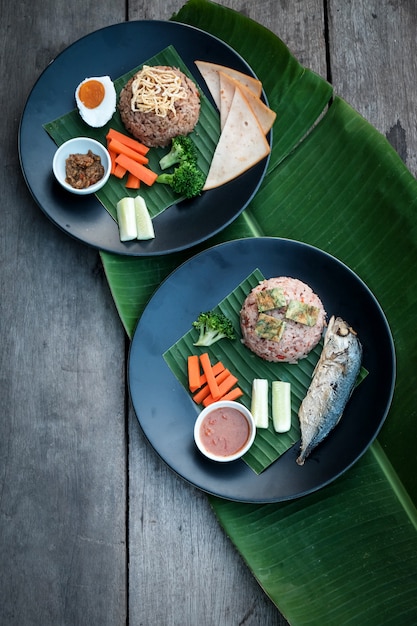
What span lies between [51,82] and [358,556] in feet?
12.0

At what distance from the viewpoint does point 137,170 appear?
15.9ft

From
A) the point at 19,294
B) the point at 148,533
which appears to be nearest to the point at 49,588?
the point at 148,533

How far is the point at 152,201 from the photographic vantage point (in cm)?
487

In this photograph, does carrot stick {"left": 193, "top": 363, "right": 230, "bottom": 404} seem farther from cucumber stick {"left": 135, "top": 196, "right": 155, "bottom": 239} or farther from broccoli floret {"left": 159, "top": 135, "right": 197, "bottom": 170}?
broccoli floret {"left": 159, "top": 135, "right": 197, "bottom": 170}

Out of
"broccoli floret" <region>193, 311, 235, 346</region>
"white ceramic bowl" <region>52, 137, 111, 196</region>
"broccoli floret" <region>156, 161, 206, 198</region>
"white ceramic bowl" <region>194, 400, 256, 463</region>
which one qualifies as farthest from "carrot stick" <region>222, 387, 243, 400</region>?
"white ceramic bowl" <region>52, 137, 111, 196</region>

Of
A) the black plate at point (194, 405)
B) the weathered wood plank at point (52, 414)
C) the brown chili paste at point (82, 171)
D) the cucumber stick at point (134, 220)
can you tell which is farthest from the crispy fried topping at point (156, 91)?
the black plate at point (194, 405)

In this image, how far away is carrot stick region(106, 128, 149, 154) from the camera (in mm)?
4895

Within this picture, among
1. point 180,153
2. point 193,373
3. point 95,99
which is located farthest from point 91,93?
point 193,373

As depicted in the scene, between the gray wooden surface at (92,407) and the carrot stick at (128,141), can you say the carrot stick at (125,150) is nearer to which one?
the carrot stick at (128,141)

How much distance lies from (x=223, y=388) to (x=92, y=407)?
94 cm

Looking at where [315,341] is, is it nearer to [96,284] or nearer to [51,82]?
[96,284]

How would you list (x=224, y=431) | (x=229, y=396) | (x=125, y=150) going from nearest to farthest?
(x=224, y=431), (x=229, y=396), (x=125, y=150)

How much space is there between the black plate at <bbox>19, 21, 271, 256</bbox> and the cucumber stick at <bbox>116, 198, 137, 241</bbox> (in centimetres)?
7

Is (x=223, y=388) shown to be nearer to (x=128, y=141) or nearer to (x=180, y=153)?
(x=180, y=153)
